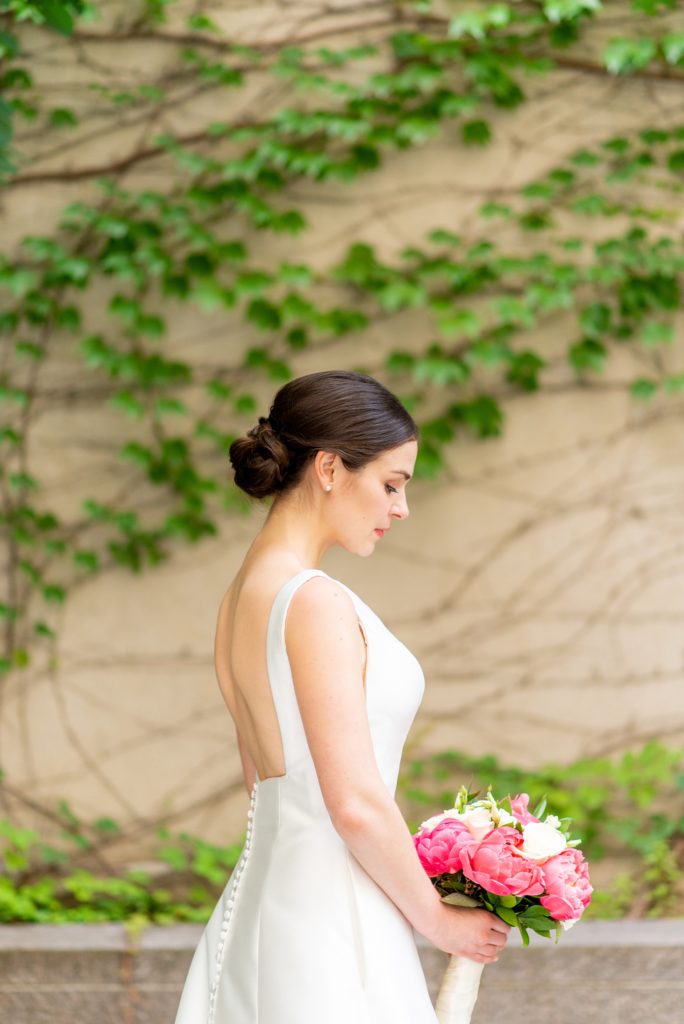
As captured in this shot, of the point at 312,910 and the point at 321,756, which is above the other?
the point at 321,756

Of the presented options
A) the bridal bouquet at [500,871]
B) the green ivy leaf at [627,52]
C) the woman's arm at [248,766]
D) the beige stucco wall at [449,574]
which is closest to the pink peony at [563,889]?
the bridal bouquet at [500,871]

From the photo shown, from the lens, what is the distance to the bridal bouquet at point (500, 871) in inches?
59.8

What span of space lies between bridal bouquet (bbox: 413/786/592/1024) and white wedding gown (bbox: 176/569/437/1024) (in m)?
0.07

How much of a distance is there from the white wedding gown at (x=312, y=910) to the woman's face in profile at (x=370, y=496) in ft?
0.48

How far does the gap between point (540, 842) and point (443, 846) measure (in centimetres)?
14

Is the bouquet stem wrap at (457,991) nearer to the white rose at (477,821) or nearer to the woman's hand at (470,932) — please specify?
the woman's hand at (470,932)

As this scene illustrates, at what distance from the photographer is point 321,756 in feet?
4.85

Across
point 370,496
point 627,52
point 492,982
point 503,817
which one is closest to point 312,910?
point 503,817

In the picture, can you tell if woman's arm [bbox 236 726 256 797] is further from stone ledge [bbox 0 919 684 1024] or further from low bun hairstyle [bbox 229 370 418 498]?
stone ledge [bbox 0 919 684 1024]

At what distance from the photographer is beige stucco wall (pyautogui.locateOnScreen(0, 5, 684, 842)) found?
3.74 metres

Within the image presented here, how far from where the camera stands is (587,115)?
12.4ft

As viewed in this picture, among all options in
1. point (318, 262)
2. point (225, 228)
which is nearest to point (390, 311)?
point (318, 262)

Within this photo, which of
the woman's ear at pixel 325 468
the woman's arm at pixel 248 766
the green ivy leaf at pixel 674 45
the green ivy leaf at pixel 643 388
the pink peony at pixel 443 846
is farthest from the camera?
the green ivy leaf at pixel 643 388

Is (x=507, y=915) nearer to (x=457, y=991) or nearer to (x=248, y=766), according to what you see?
(x=457, y=991)
